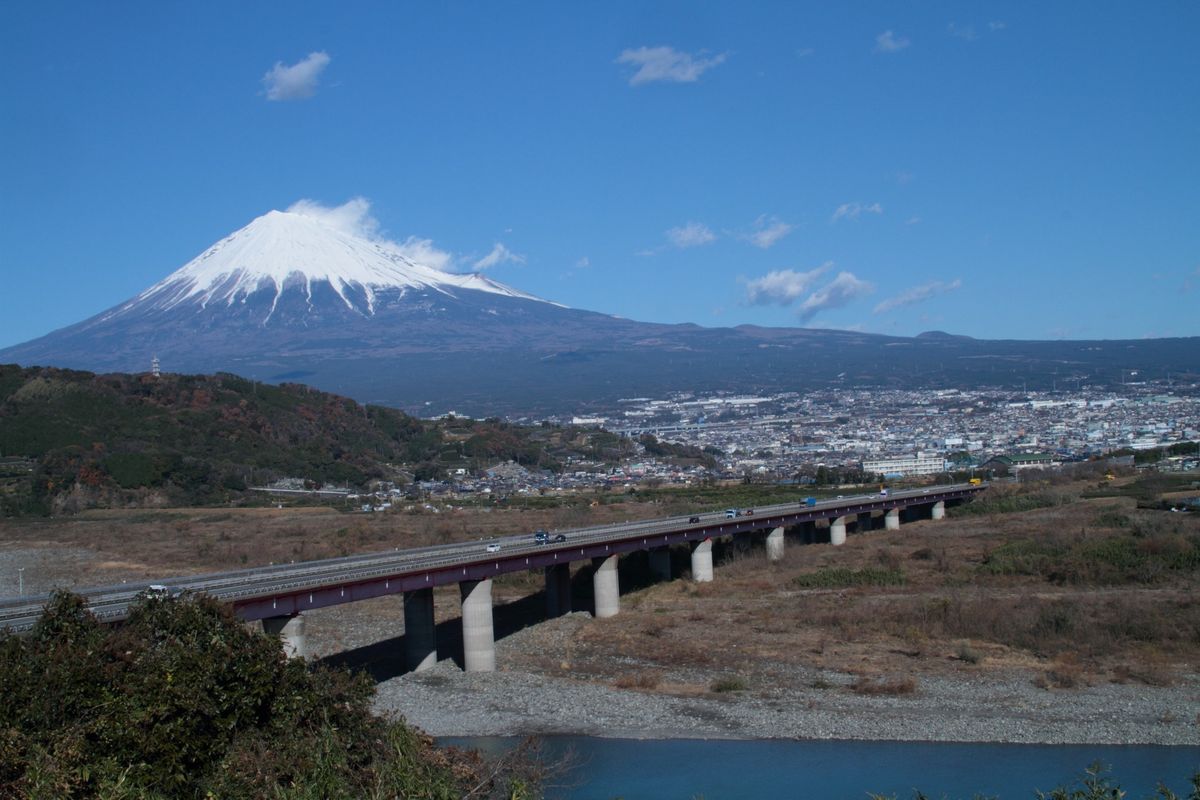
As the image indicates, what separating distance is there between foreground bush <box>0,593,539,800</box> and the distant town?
5408cm

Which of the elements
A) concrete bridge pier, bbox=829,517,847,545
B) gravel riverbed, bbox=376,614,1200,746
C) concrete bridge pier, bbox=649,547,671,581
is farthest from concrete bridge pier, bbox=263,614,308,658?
concrete bridge pier, bbox=829,517,847,545

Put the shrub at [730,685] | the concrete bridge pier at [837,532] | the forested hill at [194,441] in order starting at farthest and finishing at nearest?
1. the forested hill at [194,441]
2. the concrete bridge pier at [837,532]
3. the shrub at [730,685]

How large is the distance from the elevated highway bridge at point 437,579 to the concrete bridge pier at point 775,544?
5 cm

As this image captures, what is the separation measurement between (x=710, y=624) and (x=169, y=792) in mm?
22777

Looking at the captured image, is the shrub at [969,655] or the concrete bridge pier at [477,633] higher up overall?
the concrete bridge pier at [477,633]

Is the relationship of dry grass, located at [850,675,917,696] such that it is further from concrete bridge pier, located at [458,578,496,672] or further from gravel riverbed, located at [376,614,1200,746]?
concrete bridge pier, located at [458,578,496,672]

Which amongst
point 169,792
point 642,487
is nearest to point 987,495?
point 642,487

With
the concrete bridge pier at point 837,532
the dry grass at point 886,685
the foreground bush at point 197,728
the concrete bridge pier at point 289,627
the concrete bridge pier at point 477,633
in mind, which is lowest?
the concrete bridge pier at point 837,532

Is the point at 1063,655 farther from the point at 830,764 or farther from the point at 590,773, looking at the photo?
the point at 590,773

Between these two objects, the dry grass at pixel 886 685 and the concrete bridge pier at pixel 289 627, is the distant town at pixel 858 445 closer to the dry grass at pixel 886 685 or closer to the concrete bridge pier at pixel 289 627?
the concrete bridge pier at pixel 289 627

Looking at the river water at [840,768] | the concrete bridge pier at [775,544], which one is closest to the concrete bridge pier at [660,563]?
the concrete bridge pier at [775,544]

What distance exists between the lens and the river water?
19.6 meters

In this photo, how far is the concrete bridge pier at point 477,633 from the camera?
97.6 feet

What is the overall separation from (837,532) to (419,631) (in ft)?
91.1
